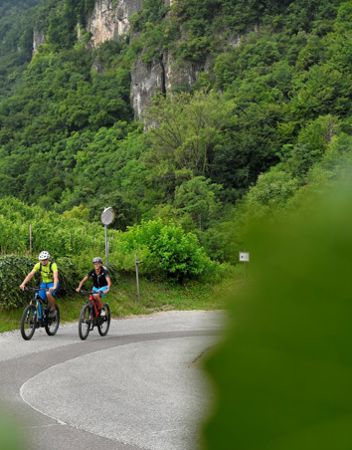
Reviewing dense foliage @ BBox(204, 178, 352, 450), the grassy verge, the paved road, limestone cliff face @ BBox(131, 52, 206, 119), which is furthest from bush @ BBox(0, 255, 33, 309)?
limestone cliff face @ BBox(131, 52, 206, 119)

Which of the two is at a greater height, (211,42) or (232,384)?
(211,42)

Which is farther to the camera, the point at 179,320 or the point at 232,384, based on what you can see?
the point at 179,320

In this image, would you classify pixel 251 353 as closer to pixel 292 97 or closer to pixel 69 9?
pixel 292 97

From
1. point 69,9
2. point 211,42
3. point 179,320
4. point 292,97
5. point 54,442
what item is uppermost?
point 69,9

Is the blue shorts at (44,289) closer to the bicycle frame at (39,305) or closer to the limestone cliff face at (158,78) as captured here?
the bicycle frame at (39,305)

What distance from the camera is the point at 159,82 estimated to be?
47562 millimetres

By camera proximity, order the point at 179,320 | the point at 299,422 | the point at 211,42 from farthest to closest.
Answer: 1. the point at 211,42
2. the point at 179,320
3. the point at 299,422

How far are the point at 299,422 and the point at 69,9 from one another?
6706 centimetres

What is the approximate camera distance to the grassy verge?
891 centimetres

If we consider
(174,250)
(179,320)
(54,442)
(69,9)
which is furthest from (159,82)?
(54,442)

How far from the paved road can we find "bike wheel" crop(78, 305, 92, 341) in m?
0.11

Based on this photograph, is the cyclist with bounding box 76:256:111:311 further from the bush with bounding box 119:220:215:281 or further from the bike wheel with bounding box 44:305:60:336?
the bush with bounding box 119:220:215:281

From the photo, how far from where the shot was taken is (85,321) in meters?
6.88

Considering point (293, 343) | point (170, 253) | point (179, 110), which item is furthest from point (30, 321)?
point (179, 110)
